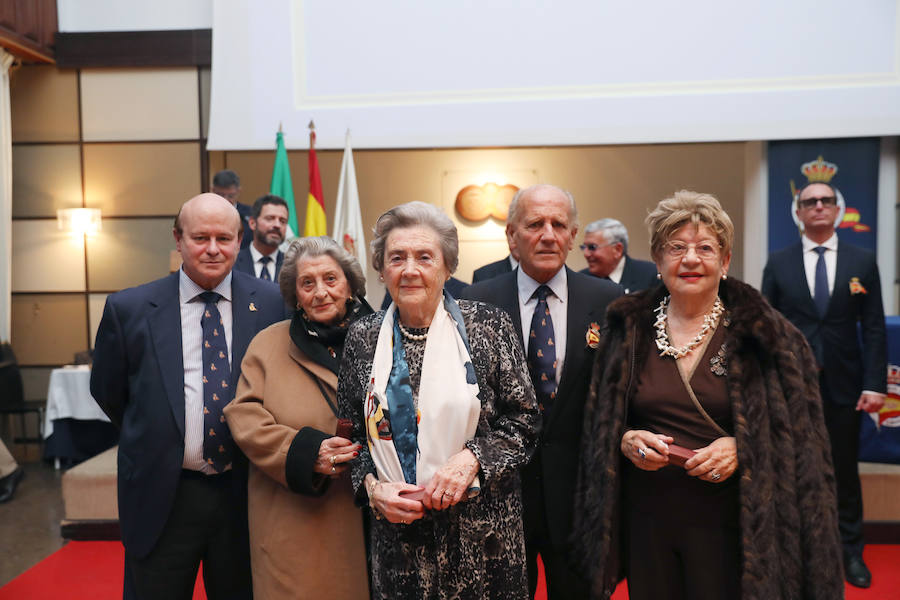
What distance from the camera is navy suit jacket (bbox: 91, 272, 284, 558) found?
75.2 inches

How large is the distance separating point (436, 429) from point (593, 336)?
659 millimetres

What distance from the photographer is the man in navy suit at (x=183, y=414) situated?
192 centimetres

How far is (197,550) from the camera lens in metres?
1.98

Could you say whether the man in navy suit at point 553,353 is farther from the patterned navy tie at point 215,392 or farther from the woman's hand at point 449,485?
the patterned navy tie at point 215,392

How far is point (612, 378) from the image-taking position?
5.92 feet

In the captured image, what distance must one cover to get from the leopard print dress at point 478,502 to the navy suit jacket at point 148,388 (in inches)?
21.0

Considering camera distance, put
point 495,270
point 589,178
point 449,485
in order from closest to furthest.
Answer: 1. point 449,485
2. point 495,270
3. point 589,178

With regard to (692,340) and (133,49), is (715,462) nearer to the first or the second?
(692,340)

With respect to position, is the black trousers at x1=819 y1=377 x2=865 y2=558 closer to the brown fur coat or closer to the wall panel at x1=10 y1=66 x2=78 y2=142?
the brown fur coat

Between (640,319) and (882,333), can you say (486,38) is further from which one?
(640,319)

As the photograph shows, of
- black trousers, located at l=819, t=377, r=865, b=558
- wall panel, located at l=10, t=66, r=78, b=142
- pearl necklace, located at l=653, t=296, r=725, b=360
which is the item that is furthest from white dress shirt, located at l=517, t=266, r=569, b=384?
wall panel, located at l=10, t=66, r=78, b=142

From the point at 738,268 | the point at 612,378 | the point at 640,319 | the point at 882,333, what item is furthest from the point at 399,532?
the point at 738,268

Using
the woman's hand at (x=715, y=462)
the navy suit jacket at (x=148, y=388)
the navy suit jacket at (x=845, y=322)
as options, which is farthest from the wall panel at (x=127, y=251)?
the woman's hand at (x=715, y=462)

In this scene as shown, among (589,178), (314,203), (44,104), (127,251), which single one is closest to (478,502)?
(314,203)
